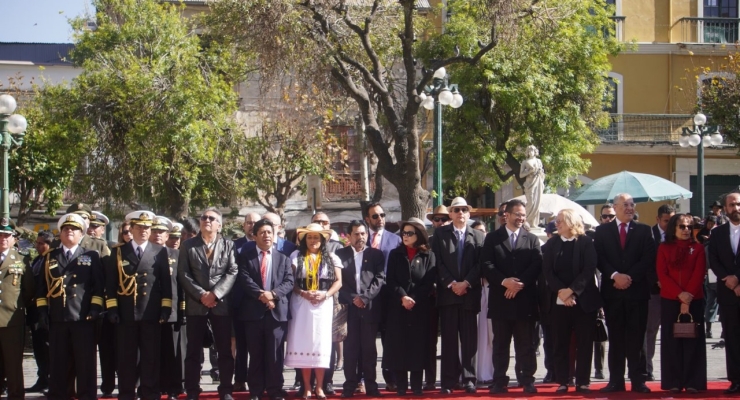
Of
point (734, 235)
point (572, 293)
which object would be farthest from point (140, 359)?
point (734, 235)

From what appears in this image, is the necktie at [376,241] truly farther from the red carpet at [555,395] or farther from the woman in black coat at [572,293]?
the woman in black coat at [572,293]

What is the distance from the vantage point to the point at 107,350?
34.5 feet

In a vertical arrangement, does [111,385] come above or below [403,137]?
below

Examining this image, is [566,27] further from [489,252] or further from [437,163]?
[489,252]

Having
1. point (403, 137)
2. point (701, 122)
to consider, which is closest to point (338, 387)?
point (403, 137)

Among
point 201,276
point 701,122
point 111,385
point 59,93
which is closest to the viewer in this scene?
point 201,276

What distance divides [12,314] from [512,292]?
514cm

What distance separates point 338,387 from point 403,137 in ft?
24.3

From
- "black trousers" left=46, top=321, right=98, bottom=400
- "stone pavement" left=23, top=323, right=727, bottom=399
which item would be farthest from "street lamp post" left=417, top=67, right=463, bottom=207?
"black trousers" left=46, top=321, right=98, bottom=400

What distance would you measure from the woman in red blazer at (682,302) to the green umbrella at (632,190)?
380 inches

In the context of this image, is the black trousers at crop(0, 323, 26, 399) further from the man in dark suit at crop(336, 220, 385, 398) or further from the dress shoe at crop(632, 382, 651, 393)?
the dress shoe at crop(632, 382, 651, 393)

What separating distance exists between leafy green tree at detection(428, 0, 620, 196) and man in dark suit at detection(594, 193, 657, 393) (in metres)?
15.2

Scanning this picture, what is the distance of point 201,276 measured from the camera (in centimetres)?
997

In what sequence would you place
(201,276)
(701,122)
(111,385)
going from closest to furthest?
1. (201,276)
2. (111,385)
3. (701,122)
